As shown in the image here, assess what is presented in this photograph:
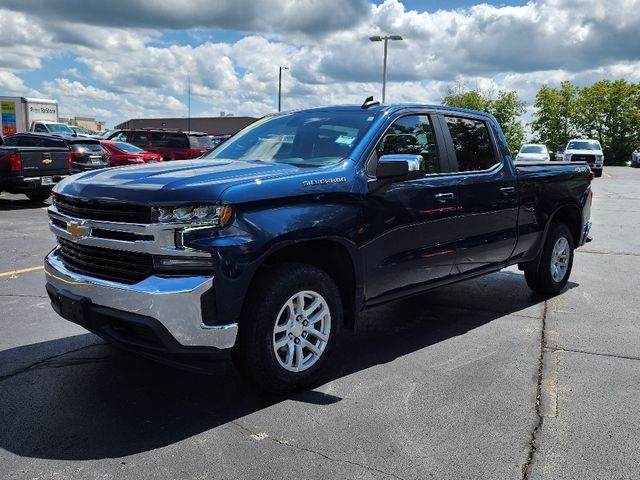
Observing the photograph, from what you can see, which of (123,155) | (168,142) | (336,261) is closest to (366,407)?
(336,261)

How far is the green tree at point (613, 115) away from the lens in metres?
60.3

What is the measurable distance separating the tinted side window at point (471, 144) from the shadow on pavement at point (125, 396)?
146 cm

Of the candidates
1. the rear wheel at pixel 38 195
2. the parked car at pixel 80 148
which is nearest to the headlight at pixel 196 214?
the rear wheel at pixel 38 195

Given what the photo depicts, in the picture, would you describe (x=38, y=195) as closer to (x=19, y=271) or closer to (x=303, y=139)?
(x=19, y=271)

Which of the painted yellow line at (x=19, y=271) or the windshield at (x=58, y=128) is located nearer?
the painted yellow line at (x=19, y=271)

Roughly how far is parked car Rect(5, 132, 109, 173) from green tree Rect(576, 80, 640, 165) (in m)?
55.0

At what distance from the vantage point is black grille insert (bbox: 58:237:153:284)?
346 cm

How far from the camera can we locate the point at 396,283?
4562 millimetres

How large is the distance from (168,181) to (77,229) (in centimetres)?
73

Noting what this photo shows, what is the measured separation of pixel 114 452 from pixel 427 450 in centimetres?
163

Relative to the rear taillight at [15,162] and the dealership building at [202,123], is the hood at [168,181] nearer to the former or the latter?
the rear taillight at [15,162]

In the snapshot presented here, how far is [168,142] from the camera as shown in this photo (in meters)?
24.2

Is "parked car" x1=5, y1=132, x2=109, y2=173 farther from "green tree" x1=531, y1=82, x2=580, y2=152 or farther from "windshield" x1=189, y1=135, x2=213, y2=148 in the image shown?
"green tree" x1=531, y1=82, x2=580, y2=152

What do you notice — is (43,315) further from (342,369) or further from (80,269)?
(342,369)
